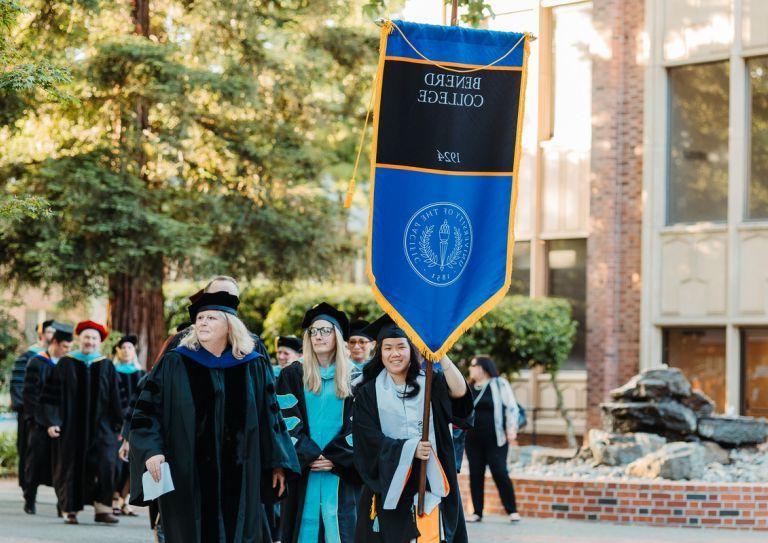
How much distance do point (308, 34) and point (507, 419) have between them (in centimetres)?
860

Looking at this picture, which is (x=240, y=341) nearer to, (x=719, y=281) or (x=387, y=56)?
(x=387, y=56)

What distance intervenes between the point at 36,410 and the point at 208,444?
724cm

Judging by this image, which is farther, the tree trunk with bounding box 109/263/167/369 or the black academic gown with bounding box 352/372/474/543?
the tree trunk with bounding box 109/263/167/369

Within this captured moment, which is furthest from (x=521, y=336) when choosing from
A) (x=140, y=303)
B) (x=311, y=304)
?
(x=140, y=303)

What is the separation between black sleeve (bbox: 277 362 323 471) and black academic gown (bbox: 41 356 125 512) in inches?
210

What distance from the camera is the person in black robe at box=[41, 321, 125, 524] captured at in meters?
14.1

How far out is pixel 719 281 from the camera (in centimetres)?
2080

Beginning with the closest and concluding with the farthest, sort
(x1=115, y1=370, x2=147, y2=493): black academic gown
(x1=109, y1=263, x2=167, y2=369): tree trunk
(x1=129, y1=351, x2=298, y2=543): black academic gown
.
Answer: (x1=129, y1=351, x2=298, y2=543): black academic gown < (x1=115, y1=370, x2=147, y2=493): black academic gown < (x1=109, y1=263, x2=167, y2=369): tree trunk

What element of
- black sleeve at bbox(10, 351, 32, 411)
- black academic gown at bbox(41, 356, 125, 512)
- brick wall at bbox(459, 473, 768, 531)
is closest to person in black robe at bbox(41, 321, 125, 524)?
black academic gown at bbox(41, 356, 125, 512)

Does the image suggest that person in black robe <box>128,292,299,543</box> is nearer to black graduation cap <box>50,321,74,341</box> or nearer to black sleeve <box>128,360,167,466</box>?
black sleeve <box>128,360,167,466</box>

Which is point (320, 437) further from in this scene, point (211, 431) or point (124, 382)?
point (124, 382)

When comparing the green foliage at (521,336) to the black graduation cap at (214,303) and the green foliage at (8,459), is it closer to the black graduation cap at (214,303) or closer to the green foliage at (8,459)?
the green foliage at (8,459)

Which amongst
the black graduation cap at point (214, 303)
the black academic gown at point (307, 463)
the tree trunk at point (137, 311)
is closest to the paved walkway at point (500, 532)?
the black academic gown at point (307, 463)

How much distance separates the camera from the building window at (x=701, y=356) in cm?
2112
